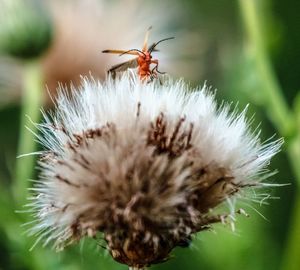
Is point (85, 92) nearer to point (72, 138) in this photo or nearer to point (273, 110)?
point (72, 138)

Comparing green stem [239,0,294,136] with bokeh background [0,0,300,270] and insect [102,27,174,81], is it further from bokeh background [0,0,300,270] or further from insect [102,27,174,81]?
insect [102,27,174,81]

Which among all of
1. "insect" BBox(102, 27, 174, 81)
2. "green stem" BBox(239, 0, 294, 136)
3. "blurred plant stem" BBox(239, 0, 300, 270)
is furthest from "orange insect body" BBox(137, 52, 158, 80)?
"green stem" BBox(239, 0, 294, 136)

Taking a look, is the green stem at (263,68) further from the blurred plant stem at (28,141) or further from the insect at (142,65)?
the insect at (142,65)

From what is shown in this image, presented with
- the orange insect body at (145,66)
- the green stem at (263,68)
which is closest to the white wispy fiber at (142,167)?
the orange insect body at (145,66)

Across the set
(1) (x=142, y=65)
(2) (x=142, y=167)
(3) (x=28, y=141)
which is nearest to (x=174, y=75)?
(3) (x=28, y=141)

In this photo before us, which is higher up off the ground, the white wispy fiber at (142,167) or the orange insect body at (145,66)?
the orange insect body at (145,66)

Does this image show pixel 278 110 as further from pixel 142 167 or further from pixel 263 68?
pixel 142 167
